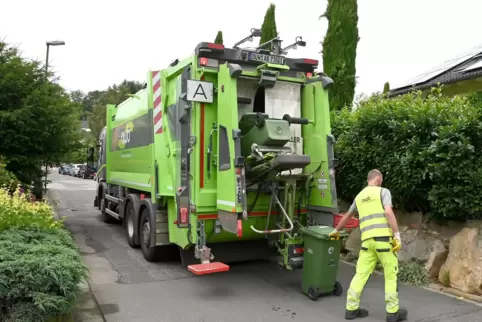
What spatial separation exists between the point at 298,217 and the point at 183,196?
5.20 ft

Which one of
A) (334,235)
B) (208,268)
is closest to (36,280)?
Answer: (208,268)

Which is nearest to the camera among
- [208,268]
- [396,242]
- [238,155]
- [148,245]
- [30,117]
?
[396,242]

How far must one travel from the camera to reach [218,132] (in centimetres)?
511

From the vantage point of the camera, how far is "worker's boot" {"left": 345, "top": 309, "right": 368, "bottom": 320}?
14.5ft

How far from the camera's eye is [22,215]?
15.6ft

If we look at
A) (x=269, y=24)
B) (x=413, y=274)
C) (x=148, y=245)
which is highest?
(x=269, y=24)

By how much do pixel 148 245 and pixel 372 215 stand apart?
11.9ft

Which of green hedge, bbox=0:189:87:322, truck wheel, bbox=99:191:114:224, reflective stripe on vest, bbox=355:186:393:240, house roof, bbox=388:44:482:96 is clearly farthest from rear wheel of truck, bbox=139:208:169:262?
house roof, bbox=388:44:482:96

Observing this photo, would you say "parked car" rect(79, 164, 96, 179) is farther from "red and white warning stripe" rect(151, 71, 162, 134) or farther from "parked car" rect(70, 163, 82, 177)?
"red and white warning stripe" rect(151, 71, 162, 134)

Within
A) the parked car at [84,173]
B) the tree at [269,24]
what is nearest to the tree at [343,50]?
the tree at [269,24]

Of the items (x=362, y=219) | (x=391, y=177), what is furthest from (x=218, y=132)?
(x=391, y=177)

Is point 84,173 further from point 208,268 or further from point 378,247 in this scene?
point 378,247

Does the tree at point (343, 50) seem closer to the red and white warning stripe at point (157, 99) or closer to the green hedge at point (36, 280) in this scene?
the red and white warning stripe at point (157, 99)

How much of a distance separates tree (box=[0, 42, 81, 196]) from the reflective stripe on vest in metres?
6.36
